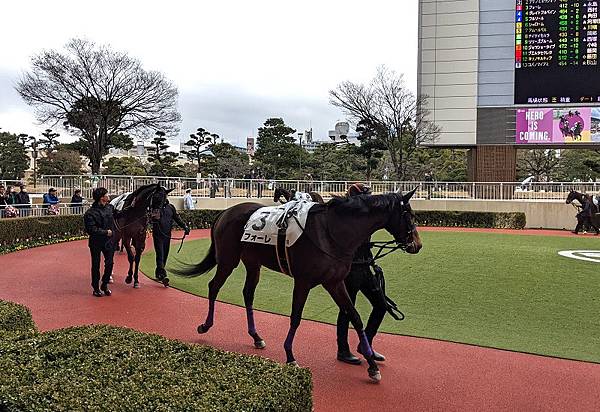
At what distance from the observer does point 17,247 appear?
12656 mm

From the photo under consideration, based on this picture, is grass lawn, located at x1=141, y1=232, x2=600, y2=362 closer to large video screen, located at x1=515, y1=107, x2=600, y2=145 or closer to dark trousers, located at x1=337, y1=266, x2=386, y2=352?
dark trousers, located at x1=337, y1=266, x2=386, y2=352

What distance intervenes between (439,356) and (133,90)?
25.6 m

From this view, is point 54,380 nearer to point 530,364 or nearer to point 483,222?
point 530,364

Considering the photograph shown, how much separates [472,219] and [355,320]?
19.0m

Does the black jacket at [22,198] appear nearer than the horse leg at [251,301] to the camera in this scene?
No

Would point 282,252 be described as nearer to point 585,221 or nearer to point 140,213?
point 140,213

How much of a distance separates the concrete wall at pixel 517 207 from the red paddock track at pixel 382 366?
13.6 m

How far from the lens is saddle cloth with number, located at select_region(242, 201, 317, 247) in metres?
4.81

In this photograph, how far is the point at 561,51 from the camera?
2491 cm

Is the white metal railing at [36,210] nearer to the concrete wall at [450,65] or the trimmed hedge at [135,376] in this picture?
the trimmed hedge at [135,376]

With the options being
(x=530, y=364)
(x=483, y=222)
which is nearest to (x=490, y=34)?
(x=483, y=222)

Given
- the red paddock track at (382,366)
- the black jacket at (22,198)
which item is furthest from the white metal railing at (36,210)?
the red paddock track at (382,366)

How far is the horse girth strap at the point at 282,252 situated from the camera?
489 cm

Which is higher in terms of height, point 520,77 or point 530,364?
point 520,77
